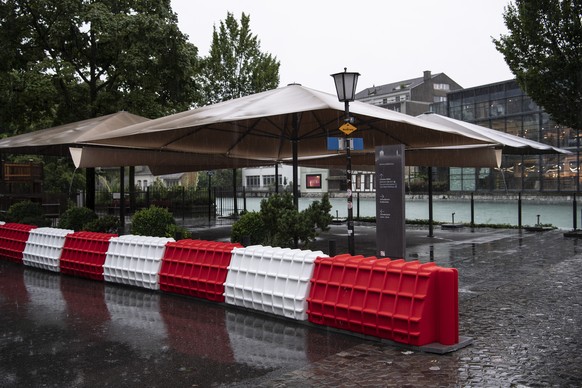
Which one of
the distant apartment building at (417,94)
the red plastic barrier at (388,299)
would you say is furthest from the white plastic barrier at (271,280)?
the distant apartment building at (417,94)

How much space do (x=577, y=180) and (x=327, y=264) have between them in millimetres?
59493

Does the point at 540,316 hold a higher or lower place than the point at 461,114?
lower

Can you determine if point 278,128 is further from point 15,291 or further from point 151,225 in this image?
point 15,291

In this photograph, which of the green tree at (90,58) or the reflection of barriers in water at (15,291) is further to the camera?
the green tree at (90,58)

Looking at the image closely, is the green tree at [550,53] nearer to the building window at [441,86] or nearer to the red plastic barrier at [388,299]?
the red plastic barrier at [388,299]

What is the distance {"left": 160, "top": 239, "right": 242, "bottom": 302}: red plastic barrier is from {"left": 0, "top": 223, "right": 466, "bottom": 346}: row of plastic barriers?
0.06 ft

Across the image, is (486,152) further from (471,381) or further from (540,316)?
(471,381)

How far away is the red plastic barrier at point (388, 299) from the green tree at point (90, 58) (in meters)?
15.9

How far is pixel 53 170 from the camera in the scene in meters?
44.9

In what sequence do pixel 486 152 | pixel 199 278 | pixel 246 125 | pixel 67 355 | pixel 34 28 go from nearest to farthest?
pixel 67 355
pixel 199 278
pixel 246 125
pixel 486 152
pixel 34 28

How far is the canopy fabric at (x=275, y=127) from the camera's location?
11992mm

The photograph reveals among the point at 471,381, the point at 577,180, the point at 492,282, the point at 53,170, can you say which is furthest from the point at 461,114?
the point at 471,381

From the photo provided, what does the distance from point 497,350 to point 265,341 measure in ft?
9.59

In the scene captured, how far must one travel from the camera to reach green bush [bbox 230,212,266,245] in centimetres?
1341
